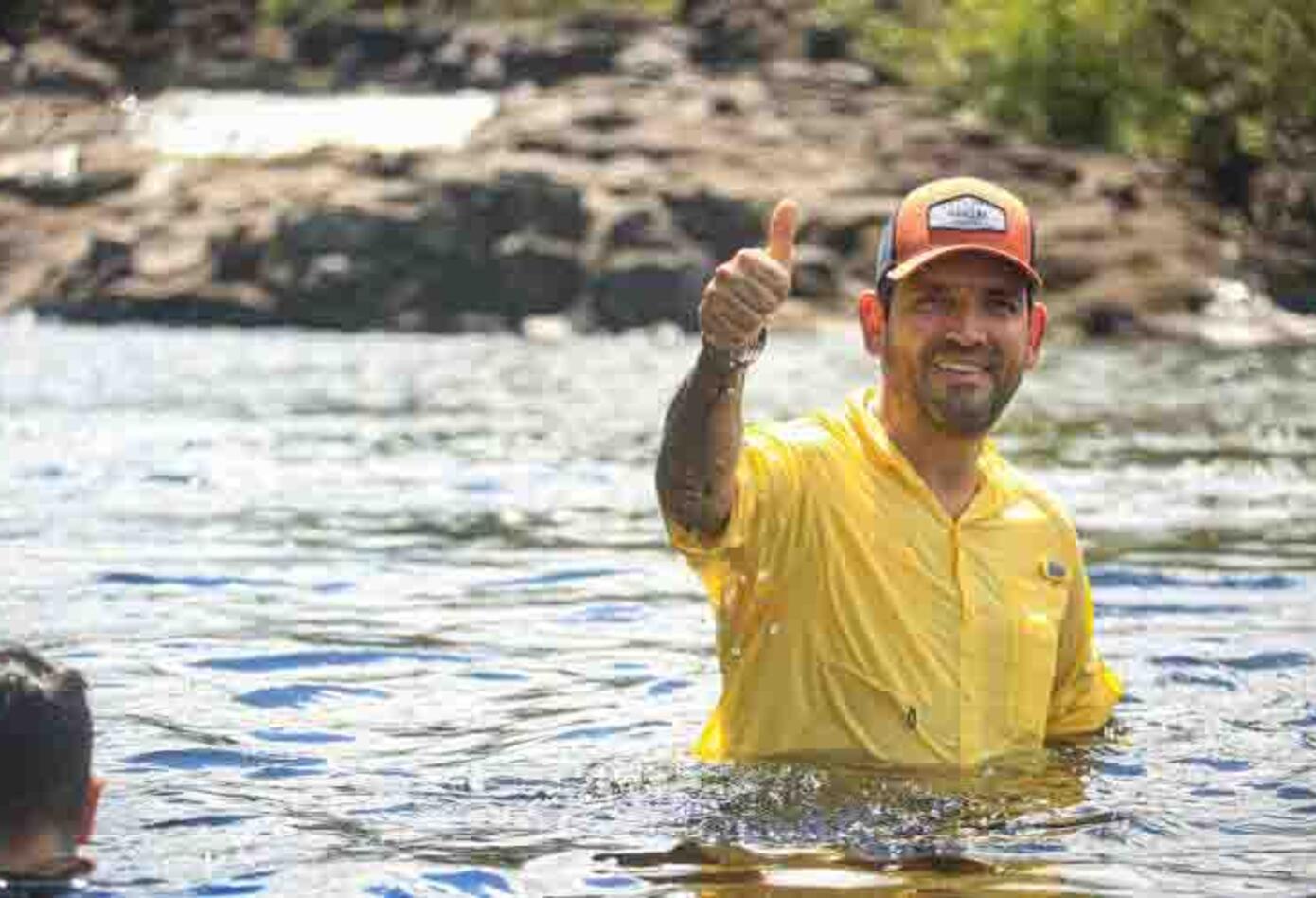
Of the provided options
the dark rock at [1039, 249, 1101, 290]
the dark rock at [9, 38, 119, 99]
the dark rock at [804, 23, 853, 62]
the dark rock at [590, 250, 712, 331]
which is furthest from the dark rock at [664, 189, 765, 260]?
the dark rock at [804, 23, 853, 62]

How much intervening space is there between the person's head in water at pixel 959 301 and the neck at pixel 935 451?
42mm

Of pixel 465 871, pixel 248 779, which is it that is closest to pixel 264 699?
pixel 248 779

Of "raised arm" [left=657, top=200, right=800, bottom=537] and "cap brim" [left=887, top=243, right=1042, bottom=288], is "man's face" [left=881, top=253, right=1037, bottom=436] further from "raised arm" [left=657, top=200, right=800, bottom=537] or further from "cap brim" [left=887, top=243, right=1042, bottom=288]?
"raised arm" [left=657, top=200, right=800, bottom=537]

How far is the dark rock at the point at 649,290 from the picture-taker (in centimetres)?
3033

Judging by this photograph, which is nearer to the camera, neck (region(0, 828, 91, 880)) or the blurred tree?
neck (region(0, 828, 91, 880))

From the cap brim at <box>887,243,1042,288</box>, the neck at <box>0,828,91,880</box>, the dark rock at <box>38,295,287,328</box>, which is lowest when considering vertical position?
the neck at <box>0,828,91,880</box>

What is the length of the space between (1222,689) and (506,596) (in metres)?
2.96

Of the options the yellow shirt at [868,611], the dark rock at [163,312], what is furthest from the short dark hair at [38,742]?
the dark rock at [163,312]

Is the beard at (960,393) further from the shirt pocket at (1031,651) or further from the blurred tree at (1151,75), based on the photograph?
the blurred tree at (1151,75)

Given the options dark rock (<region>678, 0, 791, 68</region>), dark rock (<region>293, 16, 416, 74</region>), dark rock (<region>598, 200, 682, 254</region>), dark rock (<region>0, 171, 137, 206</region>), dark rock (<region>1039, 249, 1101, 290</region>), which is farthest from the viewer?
dark rock (<region>293, 16, 416, 74</region>)

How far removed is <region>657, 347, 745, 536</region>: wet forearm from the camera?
16.8ft

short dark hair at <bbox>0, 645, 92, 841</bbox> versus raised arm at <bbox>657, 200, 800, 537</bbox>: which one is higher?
raised arm at <bbox>657, 200, 800, 537</bbox>

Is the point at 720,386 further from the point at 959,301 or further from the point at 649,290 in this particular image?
the point at 649,290

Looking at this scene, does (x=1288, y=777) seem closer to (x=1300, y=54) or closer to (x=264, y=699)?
(x=264, y=699)
